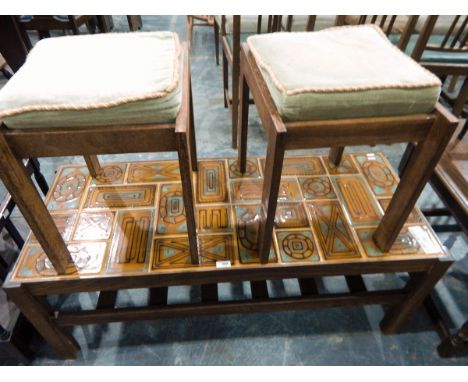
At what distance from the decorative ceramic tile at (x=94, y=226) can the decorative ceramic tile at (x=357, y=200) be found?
796 mm

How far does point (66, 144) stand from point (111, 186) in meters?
0.50

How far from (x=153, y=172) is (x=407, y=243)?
0.90 m

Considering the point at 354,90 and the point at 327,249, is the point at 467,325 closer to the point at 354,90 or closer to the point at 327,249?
the point at 327,249

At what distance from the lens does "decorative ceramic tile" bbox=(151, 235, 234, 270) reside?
3.17 feet

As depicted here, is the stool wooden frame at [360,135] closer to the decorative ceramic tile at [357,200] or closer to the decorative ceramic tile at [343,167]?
the decorative ceramic tile at [357,200]

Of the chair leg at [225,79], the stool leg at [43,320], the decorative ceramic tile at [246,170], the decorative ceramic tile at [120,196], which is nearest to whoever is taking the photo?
the stool leg at [43,320]

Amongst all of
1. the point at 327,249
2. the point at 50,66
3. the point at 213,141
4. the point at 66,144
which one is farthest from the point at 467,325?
the point at 213,141

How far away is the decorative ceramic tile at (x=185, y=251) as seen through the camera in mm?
966

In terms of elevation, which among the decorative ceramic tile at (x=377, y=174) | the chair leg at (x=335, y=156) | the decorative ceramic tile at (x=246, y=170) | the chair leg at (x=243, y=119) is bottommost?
the decorative ceramic tile at (x=246, y=170)

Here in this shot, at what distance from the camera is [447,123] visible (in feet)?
2.33

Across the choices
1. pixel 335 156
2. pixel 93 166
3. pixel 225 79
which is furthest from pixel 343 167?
pixel 225 79

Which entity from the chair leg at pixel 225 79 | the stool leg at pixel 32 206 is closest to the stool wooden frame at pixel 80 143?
the stool leg at pixel 32 206

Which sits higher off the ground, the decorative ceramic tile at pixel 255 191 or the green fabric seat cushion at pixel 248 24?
the green fabric seat cushion at pixel 248 24

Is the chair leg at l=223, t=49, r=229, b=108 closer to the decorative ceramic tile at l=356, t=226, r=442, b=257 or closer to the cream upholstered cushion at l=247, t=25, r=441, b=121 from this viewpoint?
the cream upholstered cushion at l=247, t=25, r=441, b=121
